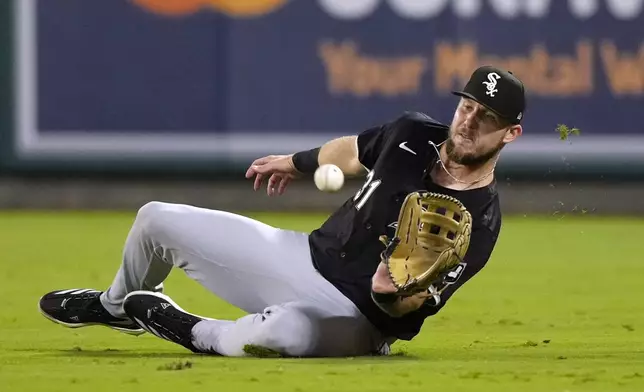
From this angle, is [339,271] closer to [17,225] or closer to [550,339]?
[550,339]

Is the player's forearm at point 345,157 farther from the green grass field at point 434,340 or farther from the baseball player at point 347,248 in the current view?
the green grass field at point 434,340

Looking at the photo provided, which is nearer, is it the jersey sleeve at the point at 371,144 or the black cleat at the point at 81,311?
the jersey sleeve at the point at 371,144

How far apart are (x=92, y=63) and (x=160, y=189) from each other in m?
1.55

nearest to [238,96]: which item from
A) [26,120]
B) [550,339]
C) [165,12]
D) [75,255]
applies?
[165,12]

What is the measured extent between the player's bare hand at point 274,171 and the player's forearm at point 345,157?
0.17m

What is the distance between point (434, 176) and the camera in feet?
19.1

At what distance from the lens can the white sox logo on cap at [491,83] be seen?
562 centimetres

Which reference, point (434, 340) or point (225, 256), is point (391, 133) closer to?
point (225, 256)

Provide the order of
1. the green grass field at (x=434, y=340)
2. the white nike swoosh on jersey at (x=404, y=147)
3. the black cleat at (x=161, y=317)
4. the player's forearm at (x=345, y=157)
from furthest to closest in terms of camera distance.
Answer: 1. the player's forearm at (x=345, y=157)
2. the black cleat at (x=161, y=317)
3. the white nike swoosh on jersey at (x=404, y=147)
4. the green grass field at (x=434, y=340)

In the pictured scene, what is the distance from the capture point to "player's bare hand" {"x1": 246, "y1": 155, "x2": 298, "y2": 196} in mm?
6227

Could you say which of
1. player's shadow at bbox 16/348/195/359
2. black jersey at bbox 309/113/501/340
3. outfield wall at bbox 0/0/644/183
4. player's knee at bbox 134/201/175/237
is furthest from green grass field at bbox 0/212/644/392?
outfield wall at bbox 0/0/644/183

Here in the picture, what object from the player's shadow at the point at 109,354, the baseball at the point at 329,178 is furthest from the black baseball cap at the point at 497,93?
the player's shadow at the point at 109,354

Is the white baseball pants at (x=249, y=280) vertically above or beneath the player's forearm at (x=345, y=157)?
beneath

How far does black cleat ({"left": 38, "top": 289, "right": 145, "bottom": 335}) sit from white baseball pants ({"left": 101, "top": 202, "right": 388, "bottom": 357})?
0.09 meters
